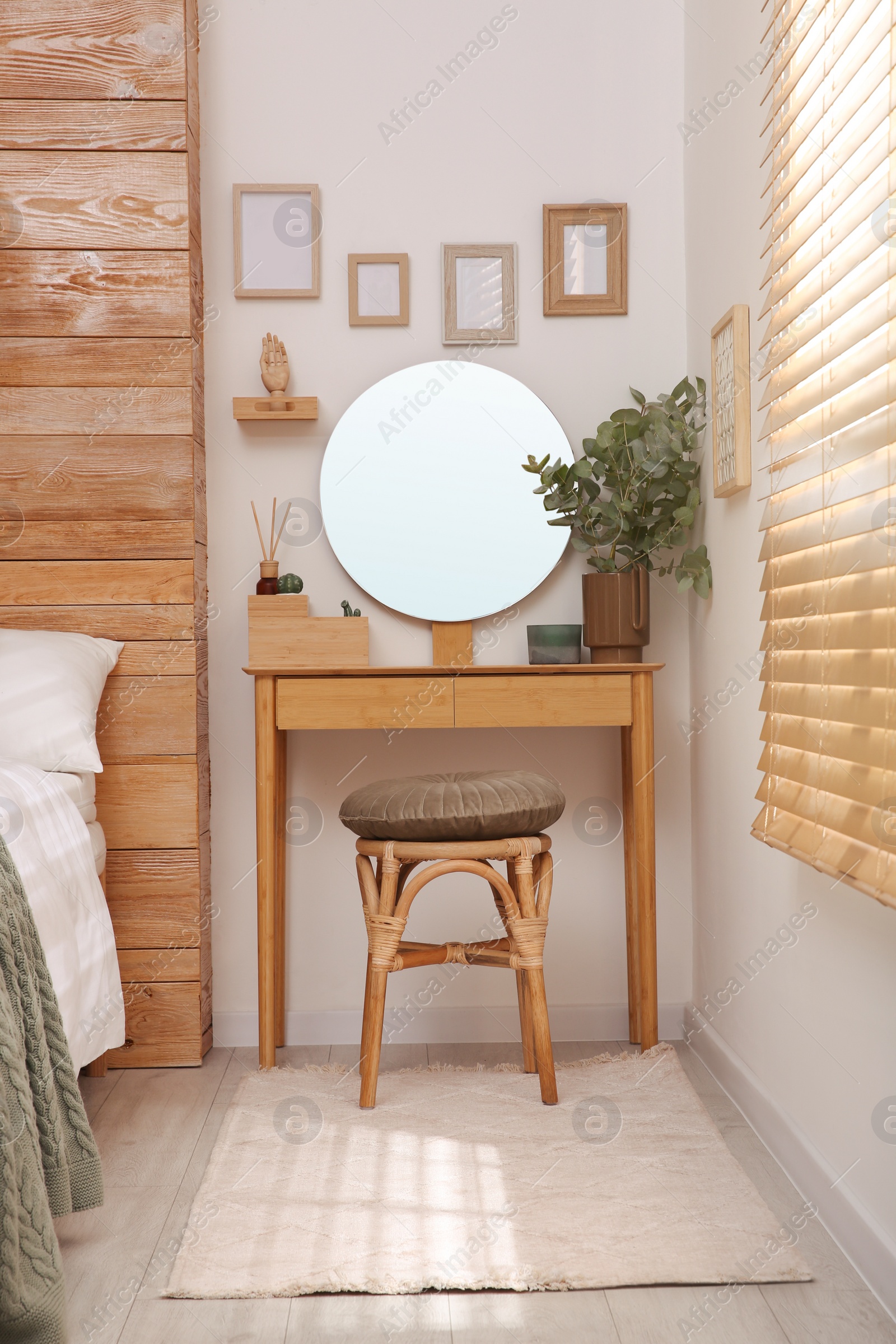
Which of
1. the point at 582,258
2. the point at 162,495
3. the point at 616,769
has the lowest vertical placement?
the point at 616,769

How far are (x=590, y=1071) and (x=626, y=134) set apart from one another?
213cm

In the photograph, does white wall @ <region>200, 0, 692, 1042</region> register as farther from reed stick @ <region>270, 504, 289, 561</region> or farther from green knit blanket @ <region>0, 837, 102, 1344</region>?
green knit blanket @ <region>0, 837, 102, 1344</region>

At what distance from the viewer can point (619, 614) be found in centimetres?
221

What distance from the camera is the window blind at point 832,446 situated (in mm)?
1187

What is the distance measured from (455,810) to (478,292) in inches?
50.5

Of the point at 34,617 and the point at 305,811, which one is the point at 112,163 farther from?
the point at 305,811

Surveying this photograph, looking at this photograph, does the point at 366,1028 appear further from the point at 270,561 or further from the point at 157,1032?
the point at 270,561

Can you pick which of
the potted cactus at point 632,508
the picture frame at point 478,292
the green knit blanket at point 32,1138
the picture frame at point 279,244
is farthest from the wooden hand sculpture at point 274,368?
the green knit blanket at point 32,1138

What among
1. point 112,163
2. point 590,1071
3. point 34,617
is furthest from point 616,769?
point 112,163

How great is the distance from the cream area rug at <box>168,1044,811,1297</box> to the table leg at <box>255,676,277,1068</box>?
134 mm

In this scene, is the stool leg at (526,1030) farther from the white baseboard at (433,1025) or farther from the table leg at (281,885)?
the table leg at (281,885)

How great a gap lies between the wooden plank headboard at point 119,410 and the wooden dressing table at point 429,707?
0.65 ft

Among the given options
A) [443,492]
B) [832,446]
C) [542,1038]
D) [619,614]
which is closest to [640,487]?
[619,614]

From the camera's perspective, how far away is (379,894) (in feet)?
6.40
